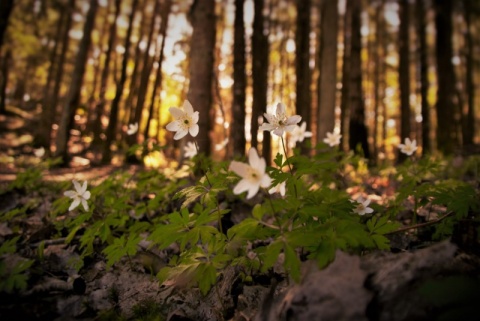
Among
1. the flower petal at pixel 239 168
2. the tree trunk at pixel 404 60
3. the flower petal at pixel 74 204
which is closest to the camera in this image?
the flower petal at pixel 239 168

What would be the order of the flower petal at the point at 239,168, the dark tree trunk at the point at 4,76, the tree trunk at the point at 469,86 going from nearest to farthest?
the flower petal at the point at 239,168 → the tree trunk at the point at 469,86 → the dark tree trunk at the point at 4,76

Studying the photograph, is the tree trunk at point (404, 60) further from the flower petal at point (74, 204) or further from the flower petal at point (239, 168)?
the flower petal at point (74, 204)

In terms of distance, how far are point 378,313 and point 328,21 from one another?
6.43 metres

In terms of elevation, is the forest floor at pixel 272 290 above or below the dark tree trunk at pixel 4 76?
below

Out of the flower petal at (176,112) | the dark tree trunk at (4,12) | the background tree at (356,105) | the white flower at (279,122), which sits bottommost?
the white flower at (279,122)

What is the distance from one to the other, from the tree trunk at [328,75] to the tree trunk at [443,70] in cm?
392

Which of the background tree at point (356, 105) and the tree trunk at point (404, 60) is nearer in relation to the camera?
the background tree at point (356, 105)

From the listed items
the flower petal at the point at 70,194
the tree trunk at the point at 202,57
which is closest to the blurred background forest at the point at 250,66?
the tree trunk at the point at 202,57

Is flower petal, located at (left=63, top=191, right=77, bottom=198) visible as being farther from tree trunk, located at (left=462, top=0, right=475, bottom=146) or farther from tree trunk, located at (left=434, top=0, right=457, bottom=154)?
tree trunk, located at (left=462, top=0, right=475, bottom=146)

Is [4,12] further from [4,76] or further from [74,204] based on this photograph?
[4,76]

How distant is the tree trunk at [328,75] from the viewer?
6131 mm

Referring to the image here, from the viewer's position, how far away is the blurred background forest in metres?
5.59

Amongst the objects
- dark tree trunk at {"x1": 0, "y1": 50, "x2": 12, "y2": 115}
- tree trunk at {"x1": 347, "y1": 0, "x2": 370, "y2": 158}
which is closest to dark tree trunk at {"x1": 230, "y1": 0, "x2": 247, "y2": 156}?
tree trunk at {"x1": 347, "y1": 0, "x2": 370, "y2": 158}

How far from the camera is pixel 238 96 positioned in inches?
216
